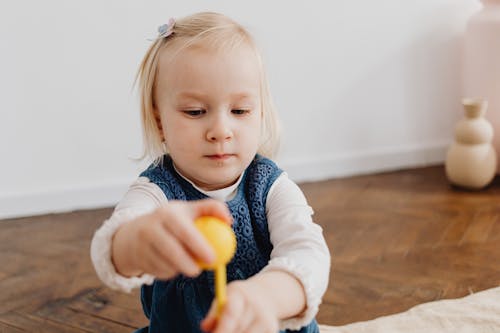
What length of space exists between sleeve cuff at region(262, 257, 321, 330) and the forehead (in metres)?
0.27

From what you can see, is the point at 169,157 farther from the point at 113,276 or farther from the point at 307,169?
the point at 307,169

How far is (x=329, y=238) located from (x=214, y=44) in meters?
0.96

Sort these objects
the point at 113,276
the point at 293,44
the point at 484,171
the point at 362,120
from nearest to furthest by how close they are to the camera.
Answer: the point at 113,276 < the point at 484,171 < the point at 293,44 < the point at 362,120

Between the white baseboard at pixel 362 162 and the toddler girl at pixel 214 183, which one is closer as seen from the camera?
the toddler girl at pixel 214 183

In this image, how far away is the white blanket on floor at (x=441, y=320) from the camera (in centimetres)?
124

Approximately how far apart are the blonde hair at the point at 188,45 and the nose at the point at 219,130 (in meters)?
0.10

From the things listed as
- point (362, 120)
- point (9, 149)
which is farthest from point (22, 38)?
point (362, 120)

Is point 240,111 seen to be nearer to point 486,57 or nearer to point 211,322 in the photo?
point 211,322

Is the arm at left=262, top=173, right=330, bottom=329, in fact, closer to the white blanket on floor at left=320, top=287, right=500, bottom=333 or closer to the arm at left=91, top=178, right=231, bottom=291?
the arm at left=91, top=178, right=231, bottom=291

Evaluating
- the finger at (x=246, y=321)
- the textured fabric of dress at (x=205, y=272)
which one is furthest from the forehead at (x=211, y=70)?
the finger at (x=246, y=321)

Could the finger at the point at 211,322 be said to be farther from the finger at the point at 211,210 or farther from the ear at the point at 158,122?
the ear at the point at 158,122

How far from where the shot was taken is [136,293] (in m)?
1.46

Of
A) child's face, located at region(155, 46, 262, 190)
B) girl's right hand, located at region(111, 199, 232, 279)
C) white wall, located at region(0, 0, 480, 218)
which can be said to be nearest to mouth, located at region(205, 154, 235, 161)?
child's face, located at region(155, 46, 262, 190)

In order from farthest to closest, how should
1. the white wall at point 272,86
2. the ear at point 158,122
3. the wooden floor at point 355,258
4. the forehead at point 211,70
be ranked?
the white wall at point 272,86 < the wooden floor at point 355,258 < the ear at point 158,122 < the forehead at point 211,70
